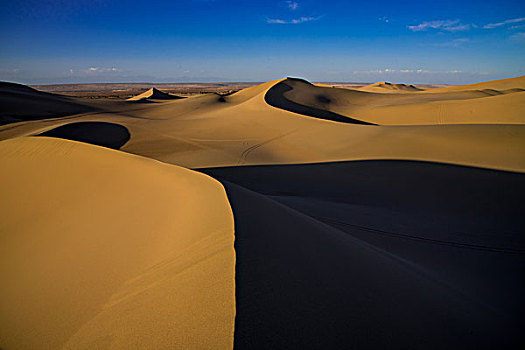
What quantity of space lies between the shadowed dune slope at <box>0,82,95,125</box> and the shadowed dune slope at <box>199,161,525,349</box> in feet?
66.9

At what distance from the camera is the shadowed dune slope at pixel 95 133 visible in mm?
12648

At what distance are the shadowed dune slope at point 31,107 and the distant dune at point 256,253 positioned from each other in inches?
627

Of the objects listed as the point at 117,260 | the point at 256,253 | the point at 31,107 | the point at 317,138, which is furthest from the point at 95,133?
the point at 256,253

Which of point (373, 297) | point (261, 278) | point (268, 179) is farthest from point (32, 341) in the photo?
point (268, 179)

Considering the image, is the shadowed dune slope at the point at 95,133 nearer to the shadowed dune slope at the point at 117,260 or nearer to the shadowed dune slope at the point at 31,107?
the shadowed dune slope at the point at 31,107

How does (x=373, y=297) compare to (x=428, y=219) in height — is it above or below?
above

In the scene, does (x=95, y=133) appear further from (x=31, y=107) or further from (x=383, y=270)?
(x=383, y=270)

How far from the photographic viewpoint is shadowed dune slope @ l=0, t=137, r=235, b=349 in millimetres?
1822

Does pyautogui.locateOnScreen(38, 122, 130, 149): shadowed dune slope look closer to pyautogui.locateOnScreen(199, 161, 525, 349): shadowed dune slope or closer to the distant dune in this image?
the distant dune

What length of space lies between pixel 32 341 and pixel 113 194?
239cm

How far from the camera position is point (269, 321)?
1.75 metres

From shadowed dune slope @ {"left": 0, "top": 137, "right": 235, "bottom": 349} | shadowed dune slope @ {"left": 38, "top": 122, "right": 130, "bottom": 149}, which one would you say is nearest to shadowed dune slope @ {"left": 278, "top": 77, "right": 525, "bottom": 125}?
shadowed dune slope @ {"left": 38, "top": 122, "right": 130, "bottom": 149}

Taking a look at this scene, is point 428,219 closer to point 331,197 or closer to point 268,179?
point 331,197

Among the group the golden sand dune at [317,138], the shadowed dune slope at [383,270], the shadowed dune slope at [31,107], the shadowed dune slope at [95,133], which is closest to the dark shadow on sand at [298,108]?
the golden sand dune at [317,138]
